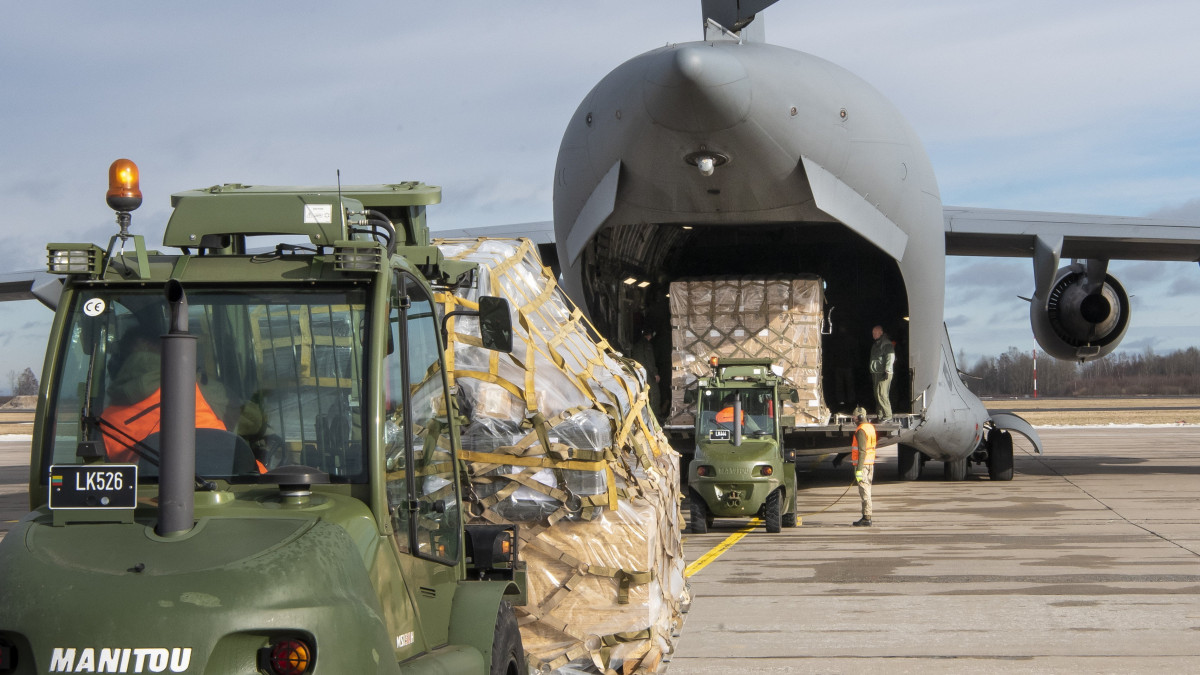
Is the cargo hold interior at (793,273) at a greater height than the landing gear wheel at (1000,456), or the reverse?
the cargo hold interior at (793,273)

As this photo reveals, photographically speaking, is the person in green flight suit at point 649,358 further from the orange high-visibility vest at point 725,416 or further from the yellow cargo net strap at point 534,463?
the yellow cargo net strap at point 534,463

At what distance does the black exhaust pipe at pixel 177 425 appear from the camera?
3.32 meters

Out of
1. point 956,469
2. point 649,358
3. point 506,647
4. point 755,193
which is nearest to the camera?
point 506,647

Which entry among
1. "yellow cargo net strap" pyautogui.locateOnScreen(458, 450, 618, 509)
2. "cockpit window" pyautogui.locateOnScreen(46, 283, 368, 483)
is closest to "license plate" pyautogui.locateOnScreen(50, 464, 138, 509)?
"cockpit window" pyautogui.locateOnScreen(46, 283, 368, 483)

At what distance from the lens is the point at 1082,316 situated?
2103 centimetres

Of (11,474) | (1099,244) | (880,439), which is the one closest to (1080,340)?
(1099,244)

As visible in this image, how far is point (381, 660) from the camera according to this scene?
3.52 metres

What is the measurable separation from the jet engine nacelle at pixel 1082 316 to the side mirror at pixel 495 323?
57.4 ft

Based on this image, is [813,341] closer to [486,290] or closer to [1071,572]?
[1071,572]

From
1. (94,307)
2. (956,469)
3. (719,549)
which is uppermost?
(94,307)

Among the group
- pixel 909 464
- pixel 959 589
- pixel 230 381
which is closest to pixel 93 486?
pixel 230 381

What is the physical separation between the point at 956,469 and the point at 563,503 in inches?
663

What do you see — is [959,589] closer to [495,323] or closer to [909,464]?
[495,323]

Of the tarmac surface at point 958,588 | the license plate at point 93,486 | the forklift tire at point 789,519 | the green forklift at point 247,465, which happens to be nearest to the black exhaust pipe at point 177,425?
the green forklift at point 247,465
